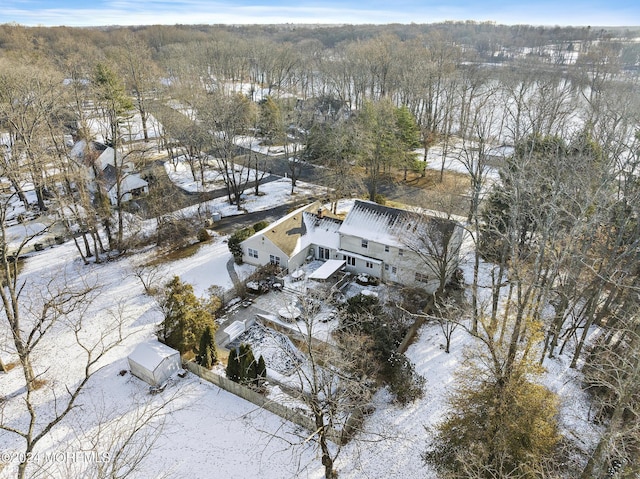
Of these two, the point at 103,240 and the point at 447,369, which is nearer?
the point at 447,369

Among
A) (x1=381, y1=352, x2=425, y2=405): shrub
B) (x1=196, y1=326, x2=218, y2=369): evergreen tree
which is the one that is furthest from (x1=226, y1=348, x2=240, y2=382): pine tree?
(x1=381, y1=352, x2=425, y2=405): shrub

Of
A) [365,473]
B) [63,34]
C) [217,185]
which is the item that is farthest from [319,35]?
[365,473]

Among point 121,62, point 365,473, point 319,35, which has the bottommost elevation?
point 365,473

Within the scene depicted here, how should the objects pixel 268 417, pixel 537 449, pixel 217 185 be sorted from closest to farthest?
pixel 537 449 → pixel 268 417 → pixel 217 185

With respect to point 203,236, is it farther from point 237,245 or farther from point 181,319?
point 181,319

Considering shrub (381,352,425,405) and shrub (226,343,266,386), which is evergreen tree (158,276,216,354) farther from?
shrub (381,352,425,405)

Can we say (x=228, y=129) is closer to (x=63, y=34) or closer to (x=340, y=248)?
(x=340, y=248)

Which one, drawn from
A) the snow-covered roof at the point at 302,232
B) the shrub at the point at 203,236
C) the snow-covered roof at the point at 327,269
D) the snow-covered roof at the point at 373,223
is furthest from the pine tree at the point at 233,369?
the shrub at the point at 203,236

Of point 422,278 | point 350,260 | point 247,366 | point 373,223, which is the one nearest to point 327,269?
point 350,260
